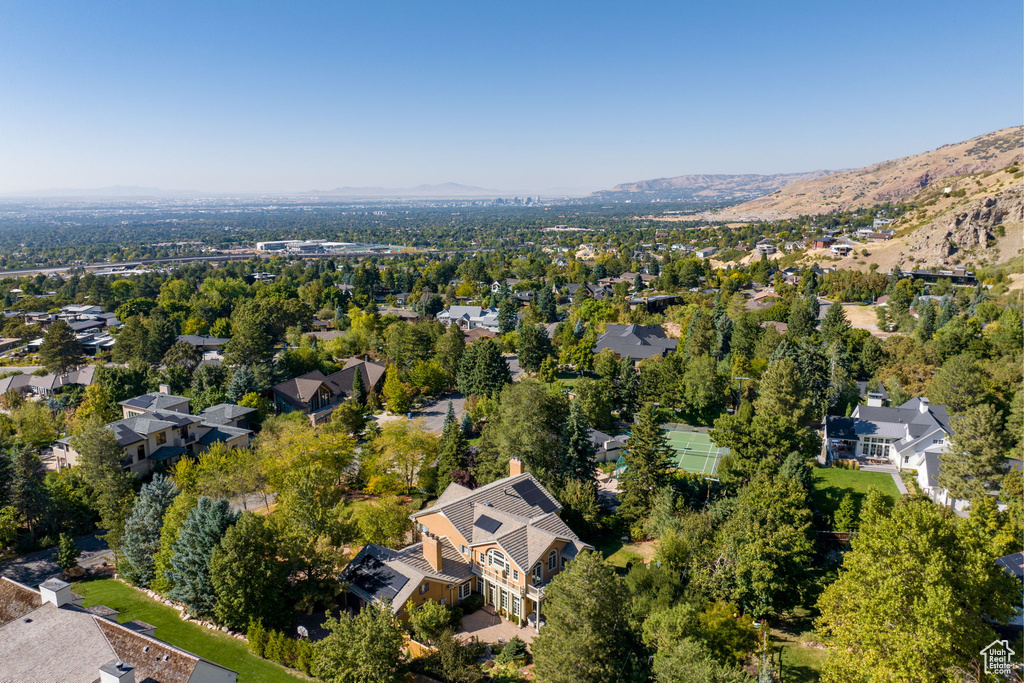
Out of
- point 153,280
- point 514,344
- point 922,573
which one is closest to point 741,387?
point 514,344

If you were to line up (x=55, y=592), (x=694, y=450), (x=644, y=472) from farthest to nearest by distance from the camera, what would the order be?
(x=694, y=450), (x=644, y=472), (x=55, y=592)

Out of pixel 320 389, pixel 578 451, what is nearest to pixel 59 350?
pixel 320 389

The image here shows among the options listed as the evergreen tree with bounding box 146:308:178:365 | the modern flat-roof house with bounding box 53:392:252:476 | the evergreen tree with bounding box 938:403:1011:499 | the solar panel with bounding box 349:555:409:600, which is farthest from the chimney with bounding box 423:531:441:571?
the evergreen tree with bounding box 146:308:178:365

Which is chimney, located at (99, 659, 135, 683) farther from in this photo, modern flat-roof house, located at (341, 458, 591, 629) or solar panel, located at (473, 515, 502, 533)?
solar panel, located at (473, 515, 502, 533)

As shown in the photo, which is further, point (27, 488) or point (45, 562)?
point (27, 488)

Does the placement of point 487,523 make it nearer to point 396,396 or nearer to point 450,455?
point 450,455

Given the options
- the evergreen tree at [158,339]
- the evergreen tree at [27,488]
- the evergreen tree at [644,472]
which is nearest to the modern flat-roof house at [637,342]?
the evergreen tree at [644,472]
